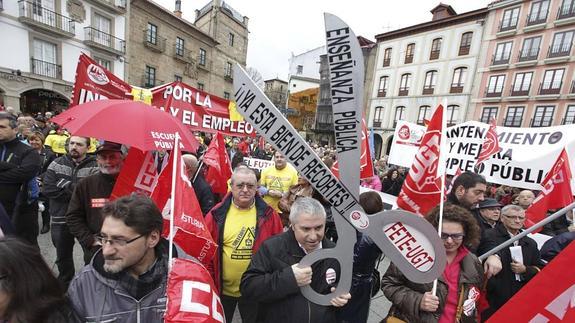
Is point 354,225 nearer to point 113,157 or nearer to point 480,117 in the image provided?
point 113,157

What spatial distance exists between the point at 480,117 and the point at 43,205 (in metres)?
26.8

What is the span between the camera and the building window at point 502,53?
2127 centimetres

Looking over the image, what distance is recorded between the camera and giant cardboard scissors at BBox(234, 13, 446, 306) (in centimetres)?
128

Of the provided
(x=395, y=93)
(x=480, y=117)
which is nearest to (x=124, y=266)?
(x=480, y=117)

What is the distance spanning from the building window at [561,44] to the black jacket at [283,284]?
2696 centimetres

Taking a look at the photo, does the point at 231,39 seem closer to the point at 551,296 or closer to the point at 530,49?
the point at 530,49

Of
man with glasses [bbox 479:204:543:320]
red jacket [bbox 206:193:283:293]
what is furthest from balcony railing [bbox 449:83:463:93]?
red jacket [bbox 206:193:283:293]

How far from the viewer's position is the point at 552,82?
64.6ft

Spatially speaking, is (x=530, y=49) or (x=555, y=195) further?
(x=530, y=49)

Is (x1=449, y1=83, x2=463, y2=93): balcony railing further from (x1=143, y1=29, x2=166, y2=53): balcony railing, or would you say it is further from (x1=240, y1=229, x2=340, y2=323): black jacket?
(x1=240, y1=229, x2=340, y2=323): black jacket

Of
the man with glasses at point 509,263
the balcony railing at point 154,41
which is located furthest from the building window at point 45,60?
the man with glasses at point 509,263

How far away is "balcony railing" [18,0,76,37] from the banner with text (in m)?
19.5

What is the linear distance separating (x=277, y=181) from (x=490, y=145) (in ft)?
11.8

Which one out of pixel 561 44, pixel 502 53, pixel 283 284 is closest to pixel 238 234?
pixel 283 284
